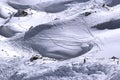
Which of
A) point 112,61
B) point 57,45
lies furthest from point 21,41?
point 112,61

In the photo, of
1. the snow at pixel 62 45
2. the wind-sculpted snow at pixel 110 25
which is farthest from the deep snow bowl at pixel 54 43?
the wind-sculpted snow at pixel 110 25

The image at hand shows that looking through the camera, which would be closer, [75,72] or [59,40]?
[75,72]

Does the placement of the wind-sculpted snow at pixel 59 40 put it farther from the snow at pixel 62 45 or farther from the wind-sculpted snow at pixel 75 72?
the wind-sculpted snow at pixel 75 72

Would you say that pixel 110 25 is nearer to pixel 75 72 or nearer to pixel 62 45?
pixel 62 45

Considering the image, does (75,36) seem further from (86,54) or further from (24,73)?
(24,73)

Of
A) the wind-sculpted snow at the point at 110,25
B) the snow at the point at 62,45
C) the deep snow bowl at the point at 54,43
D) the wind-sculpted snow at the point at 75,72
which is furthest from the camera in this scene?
the wind-sculpted snow at the point at 110,25

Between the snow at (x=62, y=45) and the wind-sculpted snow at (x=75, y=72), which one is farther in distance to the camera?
the snow at (x=62, y=45)

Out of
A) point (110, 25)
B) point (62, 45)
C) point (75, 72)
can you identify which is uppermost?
point (110, 25)

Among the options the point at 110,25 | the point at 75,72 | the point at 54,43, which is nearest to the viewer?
the point at 75,72

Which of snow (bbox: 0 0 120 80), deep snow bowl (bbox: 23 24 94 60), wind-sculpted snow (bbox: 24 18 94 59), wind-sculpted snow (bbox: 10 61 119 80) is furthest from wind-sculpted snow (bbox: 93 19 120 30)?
wind-sculpted snow (bbox: 10 61 119 80)

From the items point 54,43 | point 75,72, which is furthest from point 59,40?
point 75,72

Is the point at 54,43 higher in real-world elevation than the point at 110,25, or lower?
lower
